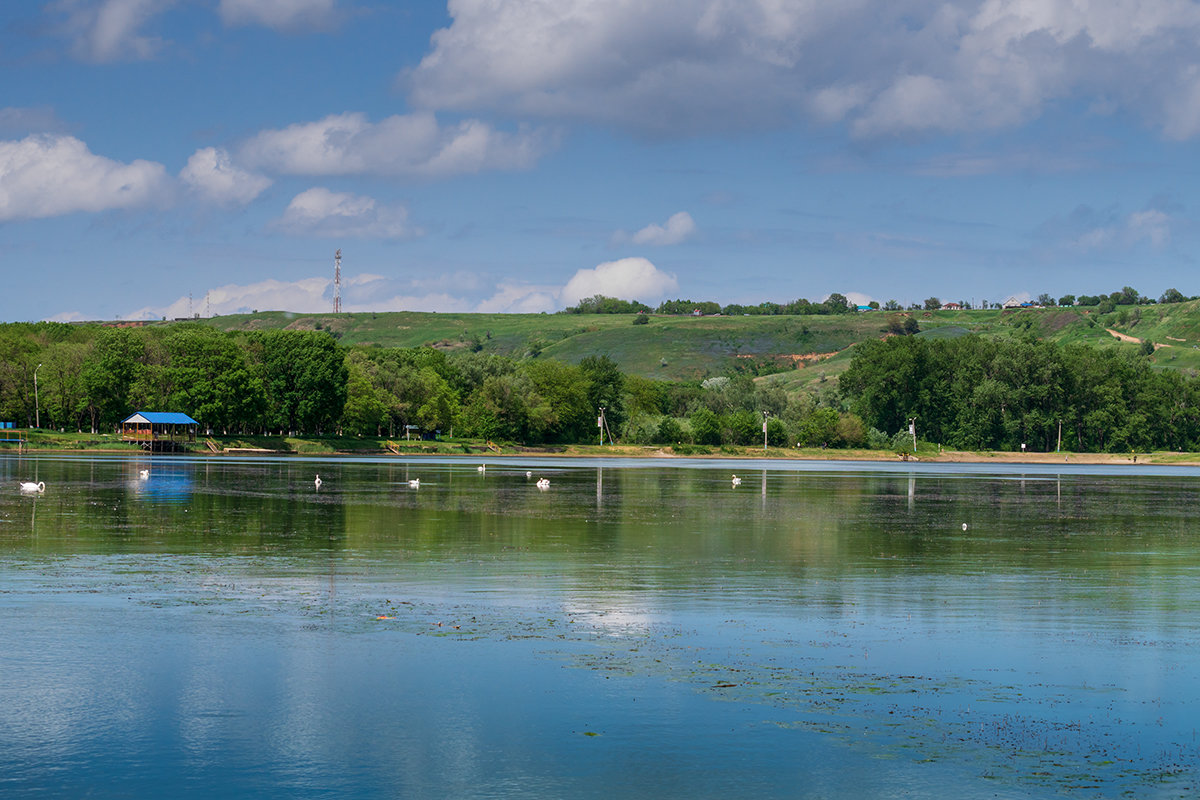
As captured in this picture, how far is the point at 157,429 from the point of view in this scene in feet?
398

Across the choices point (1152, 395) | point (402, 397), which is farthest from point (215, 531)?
point (1152, 395)

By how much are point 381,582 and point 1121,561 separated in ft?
70.0

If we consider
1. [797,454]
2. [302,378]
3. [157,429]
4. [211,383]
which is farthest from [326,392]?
[797,454]

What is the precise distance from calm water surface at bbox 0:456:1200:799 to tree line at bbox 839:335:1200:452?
14946 cm

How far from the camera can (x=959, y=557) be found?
110 ft

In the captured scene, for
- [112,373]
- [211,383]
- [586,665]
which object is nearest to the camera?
[586,665]

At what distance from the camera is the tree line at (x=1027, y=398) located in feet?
587

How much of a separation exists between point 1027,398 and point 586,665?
579 feet

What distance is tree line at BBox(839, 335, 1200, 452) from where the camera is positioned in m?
179

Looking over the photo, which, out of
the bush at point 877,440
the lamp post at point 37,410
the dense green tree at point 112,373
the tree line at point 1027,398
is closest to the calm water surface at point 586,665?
the dense green tree at point 112,373

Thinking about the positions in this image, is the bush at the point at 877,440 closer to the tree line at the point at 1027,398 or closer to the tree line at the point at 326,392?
the tree line at the point at 326,392

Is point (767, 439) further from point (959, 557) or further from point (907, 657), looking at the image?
point (907, 657)

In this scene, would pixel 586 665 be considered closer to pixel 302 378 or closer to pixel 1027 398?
pixel 302 378

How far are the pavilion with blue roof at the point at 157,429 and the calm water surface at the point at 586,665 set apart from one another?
8770cm
